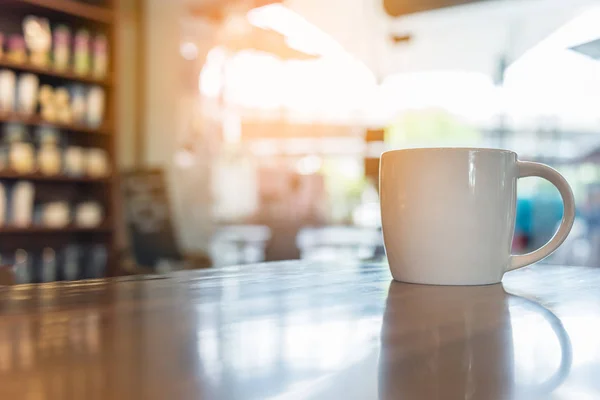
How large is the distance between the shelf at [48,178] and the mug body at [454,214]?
2461 mm

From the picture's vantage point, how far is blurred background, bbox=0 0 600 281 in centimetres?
286

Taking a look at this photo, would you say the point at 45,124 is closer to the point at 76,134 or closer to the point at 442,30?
the point at 76,134

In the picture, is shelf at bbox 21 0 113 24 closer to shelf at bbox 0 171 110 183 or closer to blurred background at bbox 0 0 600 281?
blurred background at bbox 0 0 600 281

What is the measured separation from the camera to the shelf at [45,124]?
260 centimetres

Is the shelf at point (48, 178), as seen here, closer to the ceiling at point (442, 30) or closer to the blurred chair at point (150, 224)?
the blurred chair at point (150, 224)

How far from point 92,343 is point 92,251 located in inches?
111

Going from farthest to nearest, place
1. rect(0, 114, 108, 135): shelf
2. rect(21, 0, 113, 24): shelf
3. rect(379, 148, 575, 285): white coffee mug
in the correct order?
rect(21, 0, 113, 24): shelf → rect(0, 114, 108, 135): shelf → rect(379, 148, 575, 285): white coffee mug

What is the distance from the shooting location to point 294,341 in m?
0.33

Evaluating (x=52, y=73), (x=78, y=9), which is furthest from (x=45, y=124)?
(x=78, y=9)

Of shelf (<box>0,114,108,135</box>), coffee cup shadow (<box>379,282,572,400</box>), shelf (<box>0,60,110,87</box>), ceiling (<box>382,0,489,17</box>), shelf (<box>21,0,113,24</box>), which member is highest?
ceiling (<box>382,0,489,17</box>)

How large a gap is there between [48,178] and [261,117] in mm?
1887

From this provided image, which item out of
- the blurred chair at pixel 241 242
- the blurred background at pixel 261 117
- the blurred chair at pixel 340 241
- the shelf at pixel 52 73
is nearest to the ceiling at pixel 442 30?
the blurred background at pixel 261 117

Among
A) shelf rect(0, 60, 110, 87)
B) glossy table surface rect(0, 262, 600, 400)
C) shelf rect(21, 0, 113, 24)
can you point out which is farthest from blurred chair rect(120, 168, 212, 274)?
glossy table surface rect(0, 262, 600, 400)

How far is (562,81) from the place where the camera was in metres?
3.67
